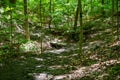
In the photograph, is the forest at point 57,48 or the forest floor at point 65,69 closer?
the forest floor at point 65,69

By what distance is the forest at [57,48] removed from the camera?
58.6ft

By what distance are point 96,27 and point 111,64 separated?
25.0 m

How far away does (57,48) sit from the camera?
36.1 m

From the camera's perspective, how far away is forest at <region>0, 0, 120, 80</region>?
1786 cm

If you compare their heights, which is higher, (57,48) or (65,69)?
(65,69)

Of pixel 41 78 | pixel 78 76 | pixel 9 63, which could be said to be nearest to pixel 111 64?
pixel 78 76

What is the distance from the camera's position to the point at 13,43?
30.9 meters

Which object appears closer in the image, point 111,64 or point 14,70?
point 111,64

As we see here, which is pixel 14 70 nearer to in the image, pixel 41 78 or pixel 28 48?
pixel 41 78

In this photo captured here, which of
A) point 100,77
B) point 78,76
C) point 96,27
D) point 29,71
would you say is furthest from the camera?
point 96,27

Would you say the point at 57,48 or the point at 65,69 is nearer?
the point at 65,69

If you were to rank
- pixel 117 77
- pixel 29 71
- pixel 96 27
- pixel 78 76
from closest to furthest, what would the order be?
pixel 117 77 → pixel 78 76 → pixel 29 71 → pixel 96 27

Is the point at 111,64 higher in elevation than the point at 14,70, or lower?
higher

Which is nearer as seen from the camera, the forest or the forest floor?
the forest floor
